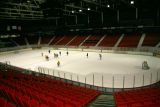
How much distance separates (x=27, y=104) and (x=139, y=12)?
3690 centimetres

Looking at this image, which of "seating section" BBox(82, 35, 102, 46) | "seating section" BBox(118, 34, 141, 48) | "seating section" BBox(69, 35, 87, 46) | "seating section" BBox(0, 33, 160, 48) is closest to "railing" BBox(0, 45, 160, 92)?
"seating section" BBox(0, 33, 160, 48)

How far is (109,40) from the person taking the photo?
4047 cm

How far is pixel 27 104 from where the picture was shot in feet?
23.2

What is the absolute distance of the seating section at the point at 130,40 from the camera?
34.8 meters

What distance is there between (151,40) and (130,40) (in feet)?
15.5

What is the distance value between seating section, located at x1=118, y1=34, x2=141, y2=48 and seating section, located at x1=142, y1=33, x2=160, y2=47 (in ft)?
5.71

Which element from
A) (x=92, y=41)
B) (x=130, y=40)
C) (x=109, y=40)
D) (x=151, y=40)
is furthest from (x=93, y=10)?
(x=151, y=40)

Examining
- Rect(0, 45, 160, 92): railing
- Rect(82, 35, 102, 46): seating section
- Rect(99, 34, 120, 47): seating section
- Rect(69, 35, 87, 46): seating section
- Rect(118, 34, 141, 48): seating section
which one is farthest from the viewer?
Rect(69, 35, 87, 46): seating section

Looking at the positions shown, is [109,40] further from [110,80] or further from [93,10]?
[110,80]

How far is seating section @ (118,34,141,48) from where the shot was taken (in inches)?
1369

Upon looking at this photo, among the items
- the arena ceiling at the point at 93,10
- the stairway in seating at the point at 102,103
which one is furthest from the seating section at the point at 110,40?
the stairway in seating at the point at 102,103

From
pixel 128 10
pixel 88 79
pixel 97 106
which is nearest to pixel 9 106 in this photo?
pixel 97 106

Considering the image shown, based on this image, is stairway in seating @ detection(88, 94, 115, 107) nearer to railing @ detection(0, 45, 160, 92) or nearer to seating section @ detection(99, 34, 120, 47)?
railing @ detection(0, 45, 160, 92)

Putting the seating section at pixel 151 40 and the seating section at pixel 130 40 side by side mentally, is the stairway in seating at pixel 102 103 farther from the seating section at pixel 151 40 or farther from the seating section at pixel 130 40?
the seating section at pixel 130 40
